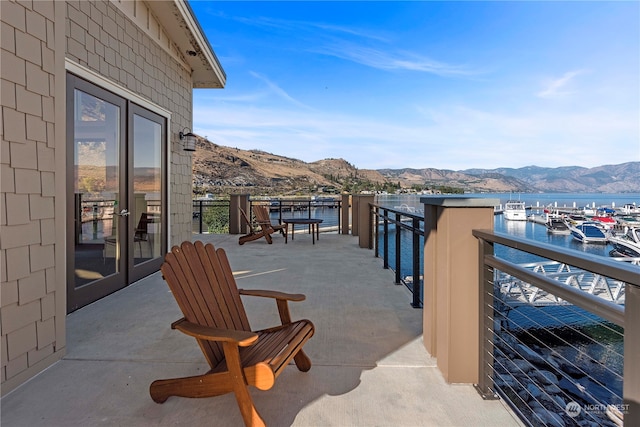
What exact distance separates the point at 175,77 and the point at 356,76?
14982 millimetres

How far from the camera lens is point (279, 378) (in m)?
2.10

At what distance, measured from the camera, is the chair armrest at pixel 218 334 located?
148cm

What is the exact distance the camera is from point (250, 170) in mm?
33594

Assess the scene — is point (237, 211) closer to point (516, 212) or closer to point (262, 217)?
point (262, 217)

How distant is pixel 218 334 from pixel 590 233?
21.4m

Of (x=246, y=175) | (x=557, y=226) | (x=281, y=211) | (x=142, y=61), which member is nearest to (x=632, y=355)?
(x=142, y=61)

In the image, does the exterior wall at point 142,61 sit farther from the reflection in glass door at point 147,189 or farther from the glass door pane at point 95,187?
the glass door pane at point 95,187

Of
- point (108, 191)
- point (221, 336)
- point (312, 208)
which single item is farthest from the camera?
point (312, 208)

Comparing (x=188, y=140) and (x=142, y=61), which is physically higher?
(x=142, y=61)

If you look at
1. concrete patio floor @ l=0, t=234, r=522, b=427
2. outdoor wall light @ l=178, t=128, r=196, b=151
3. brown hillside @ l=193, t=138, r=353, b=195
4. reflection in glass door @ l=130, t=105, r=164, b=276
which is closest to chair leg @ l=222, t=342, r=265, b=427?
concrete patio floor @ l=0, t=234, r=522, b=427

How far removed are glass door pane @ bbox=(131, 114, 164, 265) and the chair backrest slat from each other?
2.69 metres

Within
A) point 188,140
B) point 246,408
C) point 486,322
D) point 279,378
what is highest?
point 188,140

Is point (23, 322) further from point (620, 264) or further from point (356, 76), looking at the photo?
point (356, 76)

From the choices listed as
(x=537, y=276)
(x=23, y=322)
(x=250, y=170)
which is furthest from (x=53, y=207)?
(x=250, y=170)
